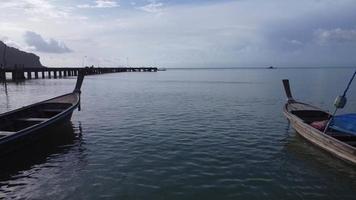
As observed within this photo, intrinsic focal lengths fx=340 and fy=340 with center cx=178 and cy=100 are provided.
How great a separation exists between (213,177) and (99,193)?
4450 millimetres

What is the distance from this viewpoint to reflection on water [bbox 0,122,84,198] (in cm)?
1304

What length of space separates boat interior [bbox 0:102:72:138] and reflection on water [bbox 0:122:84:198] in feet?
4.09

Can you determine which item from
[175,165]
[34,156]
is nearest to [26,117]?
[34,156]

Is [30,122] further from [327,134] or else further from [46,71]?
[46,71]

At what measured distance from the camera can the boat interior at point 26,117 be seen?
19.1 meters

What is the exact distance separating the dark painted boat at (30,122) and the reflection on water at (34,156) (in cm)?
49

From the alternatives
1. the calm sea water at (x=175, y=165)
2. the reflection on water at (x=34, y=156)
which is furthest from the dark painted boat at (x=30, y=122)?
the calm sea water at (x=175, y=165)

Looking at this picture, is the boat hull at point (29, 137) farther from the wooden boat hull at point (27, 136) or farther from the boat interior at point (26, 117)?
the boat interior at point (26, 117)

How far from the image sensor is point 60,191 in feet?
39.4

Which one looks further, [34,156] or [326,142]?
[34,156]

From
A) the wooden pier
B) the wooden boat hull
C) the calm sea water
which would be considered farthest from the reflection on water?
the wooden pier

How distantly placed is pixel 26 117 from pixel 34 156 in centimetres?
613

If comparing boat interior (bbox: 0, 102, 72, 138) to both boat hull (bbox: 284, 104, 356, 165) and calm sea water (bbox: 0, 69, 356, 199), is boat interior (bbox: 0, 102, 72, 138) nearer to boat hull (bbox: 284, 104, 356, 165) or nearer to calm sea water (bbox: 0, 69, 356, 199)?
calm sea water (bbox: 0, 69, 356, 199)

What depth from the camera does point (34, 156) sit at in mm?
16484
